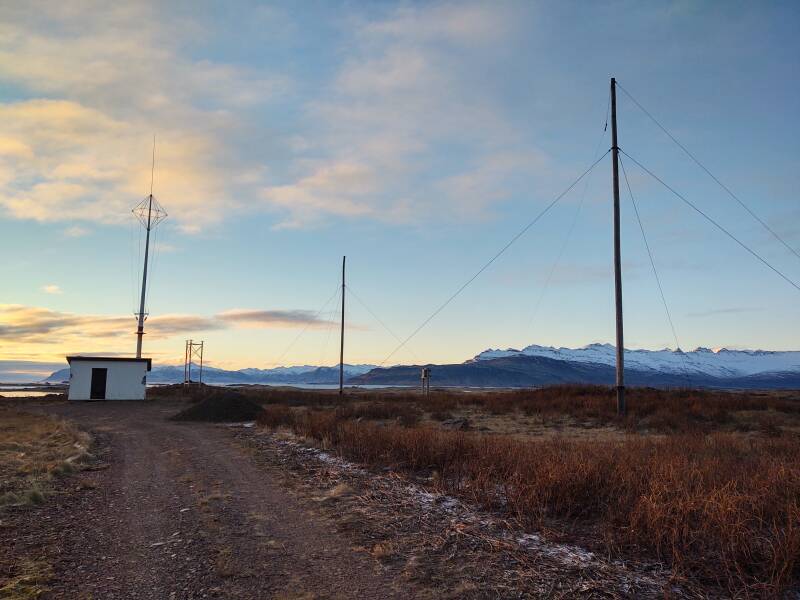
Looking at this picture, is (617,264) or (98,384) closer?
(617,264)

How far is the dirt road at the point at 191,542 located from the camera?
5145mm

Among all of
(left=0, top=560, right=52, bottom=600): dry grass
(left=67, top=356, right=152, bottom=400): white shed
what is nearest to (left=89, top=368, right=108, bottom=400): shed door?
(left=67, top=356, right=152, bottom=400): white shed

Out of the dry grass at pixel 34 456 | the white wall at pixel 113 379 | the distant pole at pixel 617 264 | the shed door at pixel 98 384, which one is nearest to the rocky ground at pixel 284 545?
the dry grass at pixel 34 456

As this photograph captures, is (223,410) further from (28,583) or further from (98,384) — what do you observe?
(98,384)

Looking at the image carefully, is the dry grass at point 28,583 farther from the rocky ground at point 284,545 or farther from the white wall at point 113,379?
the white wall at point 113,379

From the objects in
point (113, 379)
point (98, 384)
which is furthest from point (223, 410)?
point (98, 384)

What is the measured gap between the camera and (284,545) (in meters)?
6.41

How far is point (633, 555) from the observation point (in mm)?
5805

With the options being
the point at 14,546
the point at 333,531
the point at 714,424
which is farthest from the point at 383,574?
the point at 714,424

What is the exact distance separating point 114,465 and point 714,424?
21106 millimetres

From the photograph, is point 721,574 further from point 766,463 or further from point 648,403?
point 648,403

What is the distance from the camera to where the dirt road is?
514 centimetres

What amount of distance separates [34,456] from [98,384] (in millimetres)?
32554

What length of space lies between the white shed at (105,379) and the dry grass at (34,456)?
20.5 metres
